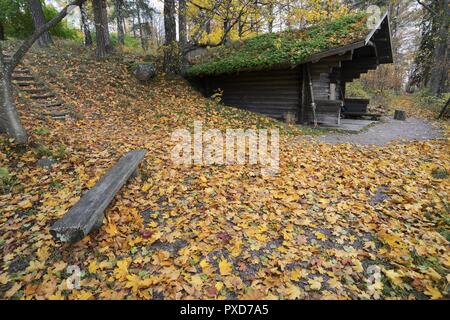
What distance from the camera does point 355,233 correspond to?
3783 millimetres

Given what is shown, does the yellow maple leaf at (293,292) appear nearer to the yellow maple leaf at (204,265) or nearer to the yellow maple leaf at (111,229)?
the yellow maple leaf at (204,265)

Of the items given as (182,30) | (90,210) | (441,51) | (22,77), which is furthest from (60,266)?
(441,51)

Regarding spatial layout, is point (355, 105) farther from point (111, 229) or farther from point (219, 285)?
point (111, 229)

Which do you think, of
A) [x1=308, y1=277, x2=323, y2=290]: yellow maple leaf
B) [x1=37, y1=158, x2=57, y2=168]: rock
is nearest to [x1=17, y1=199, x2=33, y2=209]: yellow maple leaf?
[x1=37, y1=158, x2=57, y2=168]: rock

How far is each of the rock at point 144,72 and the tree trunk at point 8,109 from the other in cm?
679

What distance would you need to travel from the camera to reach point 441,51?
16.8 meters

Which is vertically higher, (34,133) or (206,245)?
(34,133)

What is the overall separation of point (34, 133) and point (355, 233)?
22.3ft

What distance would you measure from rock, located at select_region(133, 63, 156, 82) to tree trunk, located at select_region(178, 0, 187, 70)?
1.69 m

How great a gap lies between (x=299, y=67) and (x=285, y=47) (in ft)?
3.21
